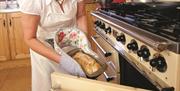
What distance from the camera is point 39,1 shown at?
1.17 metres

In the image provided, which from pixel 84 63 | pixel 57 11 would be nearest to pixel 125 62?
pixel 84 63

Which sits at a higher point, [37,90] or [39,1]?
[39,1]

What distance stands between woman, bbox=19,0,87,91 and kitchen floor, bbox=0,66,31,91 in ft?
3.94

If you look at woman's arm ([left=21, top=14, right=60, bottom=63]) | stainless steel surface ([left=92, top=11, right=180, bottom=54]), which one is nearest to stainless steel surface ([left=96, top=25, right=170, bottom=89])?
stainless steel surface ([left=92, top=11, right=180, bottom=54])

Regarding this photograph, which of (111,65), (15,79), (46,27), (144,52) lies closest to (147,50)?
(144,52)

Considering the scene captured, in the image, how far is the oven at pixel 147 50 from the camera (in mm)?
735

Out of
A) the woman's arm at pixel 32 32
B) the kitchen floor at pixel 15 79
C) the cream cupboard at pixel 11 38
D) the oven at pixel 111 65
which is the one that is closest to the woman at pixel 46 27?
the woman's arm at pixel 32 32

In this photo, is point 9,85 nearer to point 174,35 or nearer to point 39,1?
point 39,1

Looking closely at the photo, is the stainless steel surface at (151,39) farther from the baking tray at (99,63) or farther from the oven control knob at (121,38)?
the baking tray at (99,63)

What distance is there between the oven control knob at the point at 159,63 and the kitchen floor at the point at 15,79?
188 cm

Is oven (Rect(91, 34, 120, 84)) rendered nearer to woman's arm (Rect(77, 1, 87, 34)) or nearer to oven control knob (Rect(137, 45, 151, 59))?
woman's arm (Rect(77, 1, 87, 34))

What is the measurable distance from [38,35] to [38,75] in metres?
0.22

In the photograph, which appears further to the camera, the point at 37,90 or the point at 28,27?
the point at 37,90

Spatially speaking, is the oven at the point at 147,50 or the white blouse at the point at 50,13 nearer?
the oven at the point at 147,50
